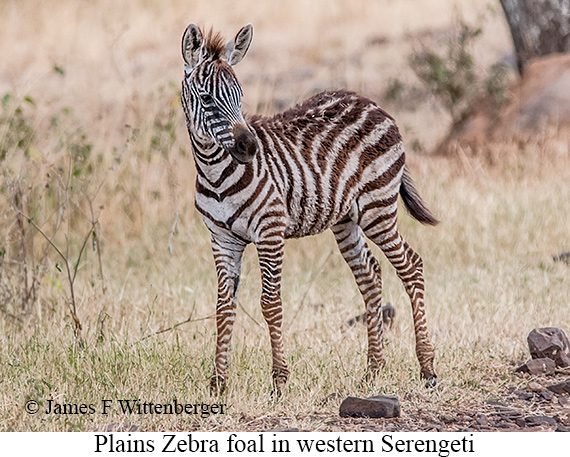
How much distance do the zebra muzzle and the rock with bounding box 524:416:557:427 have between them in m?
2.05

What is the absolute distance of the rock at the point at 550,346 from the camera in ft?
18.8

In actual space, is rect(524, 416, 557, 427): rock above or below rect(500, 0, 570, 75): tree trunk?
below

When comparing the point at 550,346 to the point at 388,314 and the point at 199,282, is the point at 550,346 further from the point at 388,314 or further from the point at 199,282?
the point at 199,282

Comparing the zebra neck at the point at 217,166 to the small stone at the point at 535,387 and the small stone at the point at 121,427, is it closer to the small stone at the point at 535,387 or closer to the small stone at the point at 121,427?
the small stone at the point at 121,427

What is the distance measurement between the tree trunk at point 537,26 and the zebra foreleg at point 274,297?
8.41 m

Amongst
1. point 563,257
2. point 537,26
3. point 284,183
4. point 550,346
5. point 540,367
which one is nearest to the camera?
point 284,183

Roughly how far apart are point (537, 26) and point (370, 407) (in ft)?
29.3

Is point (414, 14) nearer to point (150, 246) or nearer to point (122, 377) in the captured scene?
point (150, 246)

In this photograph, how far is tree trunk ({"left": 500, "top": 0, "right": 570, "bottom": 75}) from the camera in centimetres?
1206

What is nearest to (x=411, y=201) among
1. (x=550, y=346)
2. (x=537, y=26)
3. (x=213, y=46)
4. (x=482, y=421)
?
(x=550, y=346)

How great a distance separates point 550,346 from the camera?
571cm

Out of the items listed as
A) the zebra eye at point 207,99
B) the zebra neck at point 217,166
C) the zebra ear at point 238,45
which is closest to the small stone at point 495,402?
the zebra neck at point 217,166

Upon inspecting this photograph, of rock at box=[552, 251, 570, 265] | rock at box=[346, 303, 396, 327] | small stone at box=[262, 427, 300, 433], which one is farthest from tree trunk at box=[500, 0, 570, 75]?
small stone at box=[262, 427, 300, 433]

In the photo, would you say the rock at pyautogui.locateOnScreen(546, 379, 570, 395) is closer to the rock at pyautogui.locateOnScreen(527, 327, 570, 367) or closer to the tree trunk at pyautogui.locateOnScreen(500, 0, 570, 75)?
the rock at pyautogui.locateOnScreen(527, 327, 570, 367)
